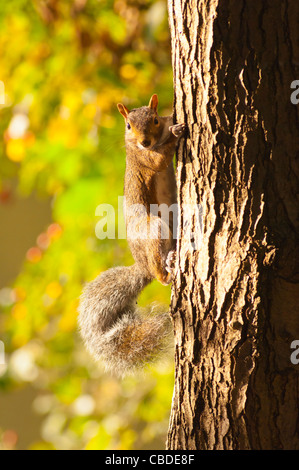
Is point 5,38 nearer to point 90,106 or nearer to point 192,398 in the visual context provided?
point 90,106

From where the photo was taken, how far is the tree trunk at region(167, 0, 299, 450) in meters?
0.96

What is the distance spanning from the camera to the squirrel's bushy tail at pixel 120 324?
4.50ft

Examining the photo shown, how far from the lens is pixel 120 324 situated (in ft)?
4.76

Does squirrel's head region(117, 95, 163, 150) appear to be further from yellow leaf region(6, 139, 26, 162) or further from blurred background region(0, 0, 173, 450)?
A: yellow leaf region(6, 139, 26, 162)

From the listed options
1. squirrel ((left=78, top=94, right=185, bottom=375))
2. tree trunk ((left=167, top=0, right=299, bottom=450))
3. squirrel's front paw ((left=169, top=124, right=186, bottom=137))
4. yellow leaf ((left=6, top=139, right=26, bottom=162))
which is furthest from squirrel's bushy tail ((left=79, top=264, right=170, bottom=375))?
yellow leaf ((left=6, top=139, right=26, bottom=162))

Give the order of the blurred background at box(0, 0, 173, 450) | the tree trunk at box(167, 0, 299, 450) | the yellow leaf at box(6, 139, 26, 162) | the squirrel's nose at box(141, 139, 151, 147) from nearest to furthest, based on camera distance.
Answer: the tree trunk at box(167, 0, 299, 450) < the squirrel's nose at box(141, 139, 151, 147) < the blurred background at box(0, 0, 173, 450) < the yellow leaf at box(6, 139, 26, 162)

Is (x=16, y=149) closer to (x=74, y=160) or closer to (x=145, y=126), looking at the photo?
(x=74, y=160)

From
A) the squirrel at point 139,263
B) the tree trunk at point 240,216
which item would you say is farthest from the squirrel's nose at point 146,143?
the tree trunk at point 240,216

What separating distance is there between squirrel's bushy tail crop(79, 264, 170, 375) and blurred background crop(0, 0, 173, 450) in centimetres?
31

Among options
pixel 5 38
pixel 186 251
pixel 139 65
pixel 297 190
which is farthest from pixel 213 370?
pixel 5 38

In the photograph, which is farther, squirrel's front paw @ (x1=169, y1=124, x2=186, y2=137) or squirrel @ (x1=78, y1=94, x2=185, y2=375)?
squirrel @ (x1=78, y1=94, x2=185, y2=375)

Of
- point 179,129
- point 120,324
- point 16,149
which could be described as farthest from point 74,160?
→ point 179,129

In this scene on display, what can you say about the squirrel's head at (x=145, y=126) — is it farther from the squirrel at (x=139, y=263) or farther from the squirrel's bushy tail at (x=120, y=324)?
the squirrel's bushy tail at (x=120, y=324)

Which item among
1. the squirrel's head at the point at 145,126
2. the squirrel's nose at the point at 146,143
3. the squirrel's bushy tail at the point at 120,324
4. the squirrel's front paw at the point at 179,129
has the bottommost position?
the squirrel's bushy tail at the point at 120,324
